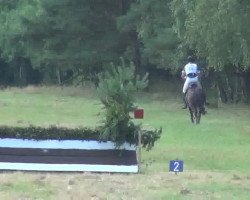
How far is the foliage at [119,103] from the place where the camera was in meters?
14.2

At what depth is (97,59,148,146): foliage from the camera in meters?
14.2

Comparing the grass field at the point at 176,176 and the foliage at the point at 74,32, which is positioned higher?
the grass field at the point at 176,176

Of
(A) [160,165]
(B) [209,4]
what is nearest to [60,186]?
(A) [160,165]

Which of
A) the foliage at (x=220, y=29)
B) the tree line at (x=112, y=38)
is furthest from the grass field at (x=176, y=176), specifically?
the tree line at (x=112, y=38)

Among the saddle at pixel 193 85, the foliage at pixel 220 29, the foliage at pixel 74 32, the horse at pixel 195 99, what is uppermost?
the foliage at pixel 220 29

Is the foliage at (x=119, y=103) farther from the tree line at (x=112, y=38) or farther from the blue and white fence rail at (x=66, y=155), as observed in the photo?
the tree line at (x=112, y=38)

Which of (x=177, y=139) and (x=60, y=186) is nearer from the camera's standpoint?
(x=60, y=186)

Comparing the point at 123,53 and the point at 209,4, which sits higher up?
the point at 209,4

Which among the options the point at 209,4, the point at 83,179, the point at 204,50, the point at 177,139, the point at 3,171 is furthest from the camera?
the point at 204,50

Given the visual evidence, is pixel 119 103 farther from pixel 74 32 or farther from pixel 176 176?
pixel 74 32

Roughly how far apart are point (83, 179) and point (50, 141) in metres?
1.80

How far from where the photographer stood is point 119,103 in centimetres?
1459

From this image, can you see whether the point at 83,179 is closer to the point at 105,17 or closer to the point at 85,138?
the point at 85,138

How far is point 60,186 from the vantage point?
11.7 m
